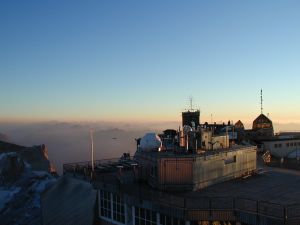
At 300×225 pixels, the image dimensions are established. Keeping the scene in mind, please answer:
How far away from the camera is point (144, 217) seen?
2891cm

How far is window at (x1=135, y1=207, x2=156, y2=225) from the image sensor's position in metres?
28.0

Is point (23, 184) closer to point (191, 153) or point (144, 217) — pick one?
point (191, 153)

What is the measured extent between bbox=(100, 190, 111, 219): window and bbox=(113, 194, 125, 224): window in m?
1.09

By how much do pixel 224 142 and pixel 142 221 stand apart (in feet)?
42.2

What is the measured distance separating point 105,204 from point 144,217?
7006 millimetres

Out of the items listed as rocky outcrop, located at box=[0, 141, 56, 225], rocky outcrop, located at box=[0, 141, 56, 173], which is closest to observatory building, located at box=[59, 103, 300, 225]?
rocky outcrop, located at box=[0, 141, 56, 225]

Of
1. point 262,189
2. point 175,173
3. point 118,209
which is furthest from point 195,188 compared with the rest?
point 118,209

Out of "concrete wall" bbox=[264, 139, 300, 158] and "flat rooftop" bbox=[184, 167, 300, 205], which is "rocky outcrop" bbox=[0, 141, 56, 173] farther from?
"flat rooftop" bbox=[184, 167, 300, 205]

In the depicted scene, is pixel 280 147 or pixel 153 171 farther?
pixel 280 147

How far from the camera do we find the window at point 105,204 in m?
34.4

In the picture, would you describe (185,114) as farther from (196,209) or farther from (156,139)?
(196,209)

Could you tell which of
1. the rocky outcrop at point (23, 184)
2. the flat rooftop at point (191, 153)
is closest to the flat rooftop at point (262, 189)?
the flat rooftop at point (191, 153)

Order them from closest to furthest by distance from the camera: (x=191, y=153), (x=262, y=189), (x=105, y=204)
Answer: (x=262, y=189) → (x=191, y=153) → (x=105, y=204)

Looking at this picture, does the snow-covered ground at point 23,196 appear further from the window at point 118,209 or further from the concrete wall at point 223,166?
the concrete wall at point 223,166
